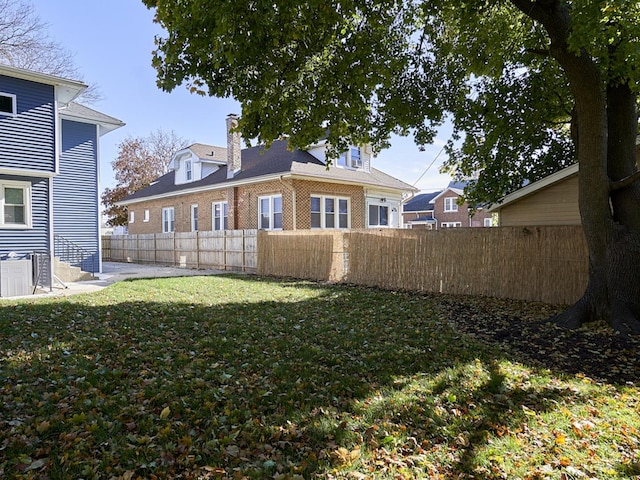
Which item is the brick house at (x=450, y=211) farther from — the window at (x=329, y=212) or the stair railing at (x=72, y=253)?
the stair railing at (x=72, y=253)

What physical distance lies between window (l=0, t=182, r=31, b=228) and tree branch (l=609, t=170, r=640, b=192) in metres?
15.0

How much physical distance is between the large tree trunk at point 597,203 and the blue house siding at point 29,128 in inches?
523

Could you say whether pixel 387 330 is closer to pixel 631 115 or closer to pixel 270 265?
pixel 631 115

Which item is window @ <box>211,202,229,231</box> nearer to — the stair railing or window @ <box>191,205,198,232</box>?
window @ <box>191,205,198,232</box>

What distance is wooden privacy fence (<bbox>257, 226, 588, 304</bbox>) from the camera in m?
9.62

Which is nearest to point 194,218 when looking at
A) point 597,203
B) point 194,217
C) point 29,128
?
point 194,217

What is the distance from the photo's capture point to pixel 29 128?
12.4 m

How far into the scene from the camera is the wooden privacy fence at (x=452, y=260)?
31.6 ft

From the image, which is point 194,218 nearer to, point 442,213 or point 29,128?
point 29,128

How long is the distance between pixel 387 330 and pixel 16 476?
5.22 meters

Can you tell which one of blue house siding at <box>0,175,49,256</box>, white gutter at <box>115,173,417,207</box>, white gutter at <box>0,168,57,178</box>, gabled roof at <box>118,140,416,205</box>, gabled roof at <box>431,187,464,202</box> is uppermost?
gabled roof at <box>431,187,464,202</box>

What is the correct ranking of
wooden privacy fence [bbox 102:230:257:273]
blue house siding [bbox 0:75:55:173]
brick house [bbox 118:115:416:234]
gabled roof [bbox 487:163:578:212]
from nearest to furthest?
gabled roof [bbox 487:163:578:212] → blue house siding [bbox 0:75:55:173] → wooden privacy fence [bbox 102:230:257:273] → brick house [bbox 118:115:416:234]

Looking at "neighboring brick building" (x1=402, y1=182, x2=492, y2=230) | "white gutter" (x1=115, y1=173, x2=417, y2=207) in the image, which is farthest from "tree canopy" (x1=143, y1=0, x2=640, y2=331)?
"neighboring brick building" (x1=402, y1=182, x2=492, y2=230)

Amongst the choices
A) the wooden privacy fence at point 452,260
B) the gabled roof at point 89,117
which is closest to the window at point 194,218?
the gabled roof at point 89,117
